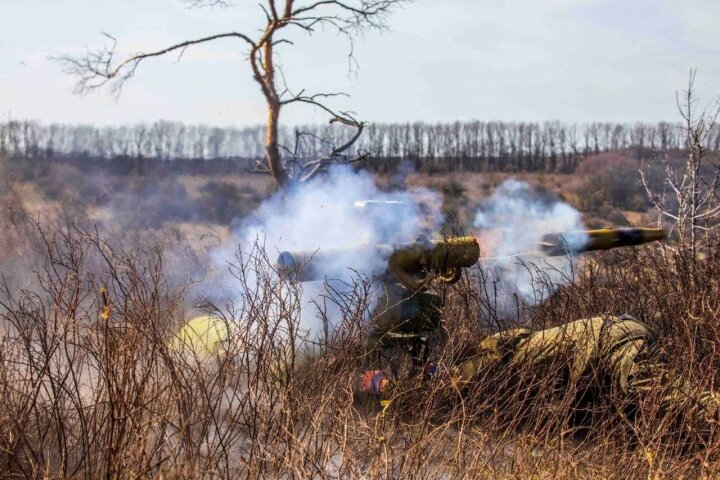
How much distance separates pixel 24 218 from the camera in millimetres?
14500

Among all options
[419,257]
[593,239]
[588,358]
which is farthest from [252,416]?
[593,239]

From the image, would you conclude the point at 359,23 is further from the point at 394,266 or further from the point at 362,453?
the point at 362,453

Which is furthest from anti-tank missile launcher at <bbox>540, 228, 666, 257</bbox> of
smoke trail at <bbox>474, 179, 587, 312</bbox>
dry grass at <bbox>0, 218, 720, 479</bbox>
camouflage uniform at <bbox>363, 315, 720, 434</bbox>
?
camouflage uniform at <bbox>363, 315, 720, 434</bbox>

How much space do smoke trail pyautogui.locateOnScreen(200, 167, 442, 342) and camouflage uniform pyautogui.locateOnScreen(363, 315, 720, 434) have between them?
48.7 inches

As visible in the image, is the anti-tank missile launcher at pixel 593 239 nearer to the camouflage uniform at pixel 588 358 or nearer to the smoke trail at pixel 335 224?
the smoke trail at pixel 335 224

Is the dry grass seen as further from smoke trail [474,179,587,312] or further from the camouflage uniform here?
smoke trail [474,179,587,312]

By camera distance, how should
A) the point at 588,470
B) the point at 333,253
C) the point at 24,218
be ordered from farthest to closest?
the point at 24,218 → the point at 333,253 → the point at 588,470

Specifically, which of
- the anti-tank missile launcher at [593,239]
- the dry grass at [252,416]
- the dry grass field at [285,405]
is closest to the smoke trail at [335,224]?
the dry grass field at [285,405]

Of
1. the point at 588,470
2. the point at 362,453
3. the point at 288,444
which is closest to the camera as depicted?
the point at 288,444

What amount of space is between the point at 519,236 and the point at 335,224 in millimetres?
2112

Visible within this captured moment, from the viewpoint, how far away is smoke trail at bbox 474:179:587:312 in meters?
8.77

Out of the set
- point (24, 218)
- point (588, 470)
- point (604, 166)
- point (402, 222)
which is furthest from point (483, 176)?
point (588, 470)

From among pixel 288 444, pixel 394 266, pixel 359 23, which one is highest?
pixel 359 23

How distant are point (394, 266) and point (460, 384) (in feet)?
5.30
